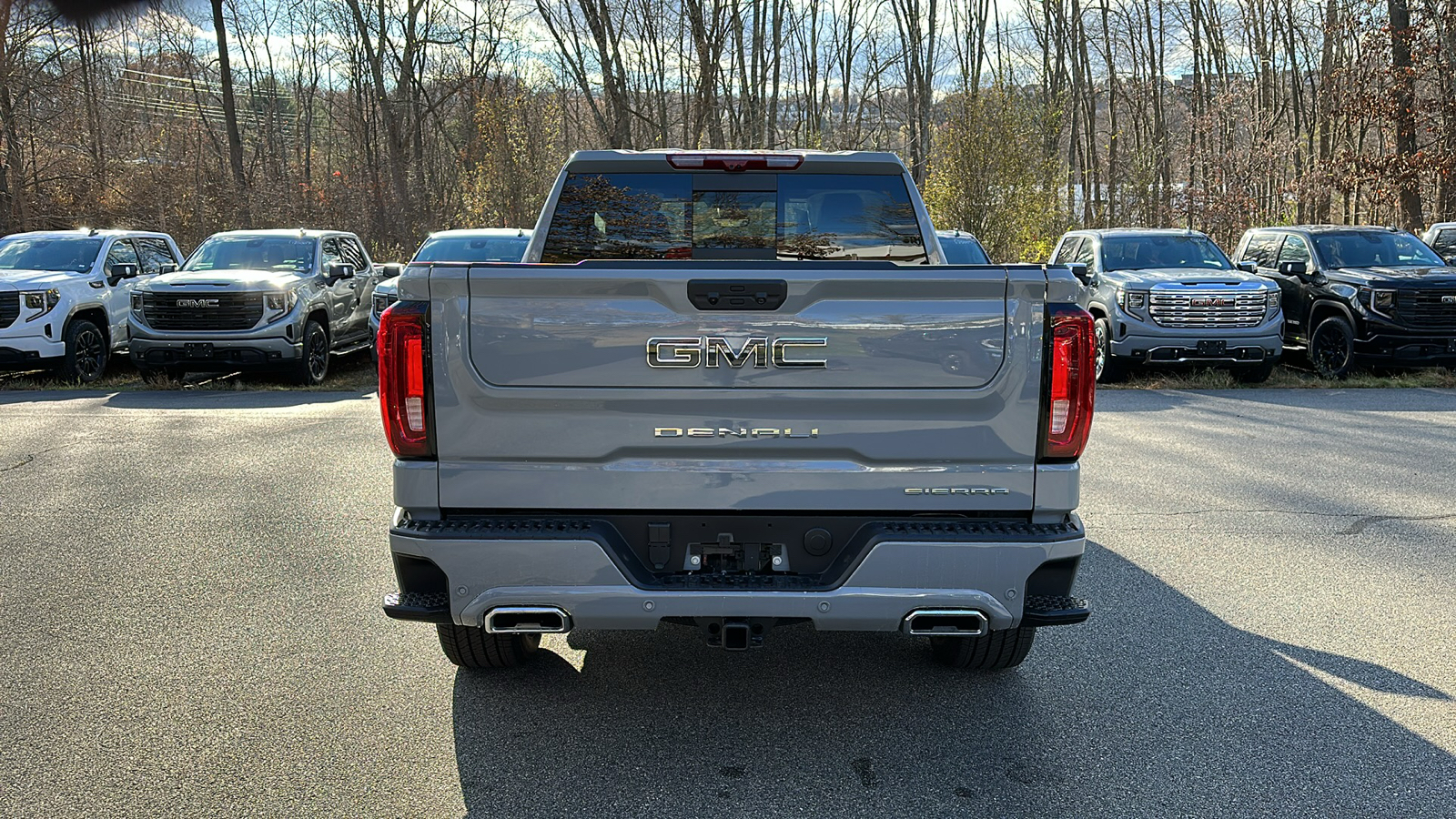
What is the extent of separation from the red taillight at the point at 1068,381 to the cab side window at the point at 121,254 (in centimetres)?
1509

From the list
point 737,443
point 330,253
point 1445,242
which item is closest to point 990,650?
point 737,443

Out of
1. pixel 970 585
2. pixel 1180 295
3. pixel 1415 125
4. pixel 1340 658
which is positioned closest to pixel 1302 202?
pixel 1415 125

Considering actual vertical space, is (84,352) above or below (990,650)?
above

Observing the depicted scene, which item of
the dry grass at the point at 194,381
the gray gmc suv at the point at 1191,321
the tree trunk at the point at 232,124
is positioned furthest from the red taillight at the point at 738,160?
the tree trunk at the point at 232,124

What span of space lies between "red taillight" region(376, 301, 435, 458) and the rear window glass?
1695 millimetres

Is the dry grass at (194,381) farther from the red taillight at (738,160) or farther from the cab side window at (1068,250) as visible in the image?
the red taillight at (738,160)

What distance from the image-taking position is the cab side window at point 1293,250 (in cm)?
1552

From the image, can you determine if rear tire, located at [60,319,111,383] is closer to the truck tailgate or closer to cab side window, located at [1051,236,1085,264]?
cab side window, located at [1051,236,1085,264]

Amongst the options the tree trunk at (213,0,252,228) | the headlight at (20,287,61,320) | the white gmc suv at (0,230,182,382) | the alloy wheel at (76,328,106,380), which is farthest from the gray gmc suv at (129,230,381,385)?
the tree trunk at (213,0,252,228)

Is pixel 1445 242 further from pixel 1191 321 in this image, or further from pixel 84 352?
pixel 84 352

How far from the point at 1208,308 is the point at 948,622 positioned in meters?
11.5

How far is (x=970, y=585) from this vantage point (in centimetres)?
364

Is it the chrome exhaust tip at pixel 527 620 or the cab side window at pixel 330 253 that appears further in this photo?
the cab side window at pixel 330 253

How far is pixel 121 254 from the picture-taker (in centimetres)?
1603
